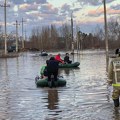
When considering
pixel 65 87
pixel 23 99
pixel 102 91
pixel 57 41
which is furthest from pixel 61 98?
pixel 57 41

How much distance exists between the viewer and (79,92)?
675 inches

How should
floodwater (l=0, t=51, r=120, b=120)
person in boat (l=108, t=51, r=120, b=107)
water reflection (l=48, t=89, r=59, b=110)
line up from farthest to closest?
1. water reflection (l=48, t=89, r=59, b=110)
2. person in boat (l=108, t=51, r=120, b=107)
3. floodwater (l=0, t=51, r=120, b=120)

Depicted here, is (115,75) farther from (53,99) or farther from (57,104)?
(53,99)

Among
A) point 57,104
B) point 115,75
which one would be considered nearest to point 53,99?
point 57,104

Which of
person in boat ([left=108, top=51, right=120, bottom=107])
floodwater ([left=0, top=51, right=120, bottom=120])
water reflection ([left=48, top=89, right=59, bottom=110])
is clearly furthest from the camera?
water reflection ([left=48, top=89, right=59, bottom=110])

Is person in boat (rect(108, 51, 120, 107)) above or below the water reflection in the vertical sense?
above

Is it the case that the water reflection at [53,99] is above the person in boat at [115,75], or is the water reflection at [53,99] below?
below

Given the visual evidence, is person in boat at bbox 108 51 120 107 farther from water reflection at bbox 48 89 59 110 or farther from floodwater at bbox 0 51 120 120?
water reflection at bbox 48 89 59 110

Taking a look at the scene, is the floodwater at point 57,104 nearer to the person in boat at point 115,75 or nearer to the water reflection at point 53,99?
the water reflection at point 53,99

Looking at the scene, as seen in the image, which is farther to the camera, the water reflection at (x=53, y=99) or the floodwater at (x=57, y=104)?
the water reflection at (x=53, y=99)

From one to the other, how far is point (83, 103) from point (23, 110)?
7.62 ft

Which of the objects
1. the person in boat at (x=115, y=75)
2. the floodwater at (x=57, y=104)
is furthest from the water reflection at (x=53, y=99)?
the person in boat at (x=115, y=75)

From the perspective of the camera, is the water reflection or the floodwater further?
the water reflection

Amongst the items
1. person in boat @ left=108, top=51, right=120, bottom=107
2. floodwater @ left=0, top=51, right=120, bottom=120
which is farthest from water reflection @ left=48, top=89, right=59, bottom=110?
person in boat @ left=108, top=51, right=120, bottom=107
